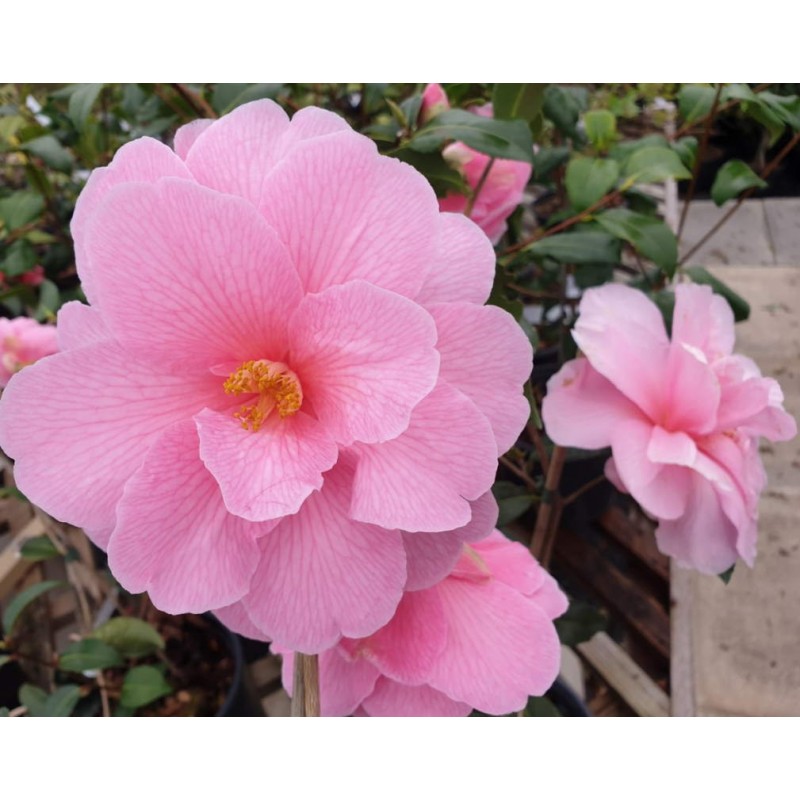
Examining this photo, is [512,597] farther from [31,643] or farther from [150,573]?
[31,643]

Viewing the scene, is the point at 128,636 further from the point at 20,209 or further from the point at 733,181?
the point at 733,181

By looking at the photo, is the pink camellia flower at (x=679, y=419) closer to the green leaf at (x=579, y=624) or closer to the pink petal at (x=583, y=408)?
the pink petal at (x=583, y=408)

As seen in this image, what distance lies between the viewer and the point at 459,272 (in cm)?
31

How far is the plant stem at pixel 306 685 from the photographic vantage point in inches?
12.0

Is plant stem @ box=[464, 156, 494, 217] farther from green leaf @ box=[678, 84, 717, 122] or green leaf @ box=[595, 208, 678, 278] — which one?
green leaf @ box=[678, 84, 717, 122]

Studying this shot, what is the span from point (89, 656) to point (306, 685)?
1.87 ft

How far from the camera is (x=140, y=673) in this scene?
808mm

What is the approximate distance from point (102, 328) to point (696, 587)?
0.64 m

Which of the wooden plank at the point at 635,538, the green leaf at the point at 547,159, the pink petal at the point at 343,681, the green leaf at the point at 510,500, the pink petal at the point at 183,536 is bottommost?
the wooden plank at the point at 635,538

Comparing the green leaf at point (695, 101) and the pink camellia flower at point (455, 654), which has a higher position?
the green leaf at point (695, 101)

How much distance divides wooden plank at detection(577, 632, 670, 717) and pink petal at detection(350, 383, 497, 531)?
0.55 m

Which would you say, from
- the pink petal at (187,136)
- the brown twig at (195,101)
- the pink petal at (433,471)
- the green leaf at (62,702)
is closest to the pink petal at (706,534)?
the pink petal at (433,471)

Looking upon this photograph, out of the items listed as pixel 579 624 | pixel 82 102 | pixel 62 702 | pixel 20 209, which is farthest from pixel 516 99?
pixel 62 702
